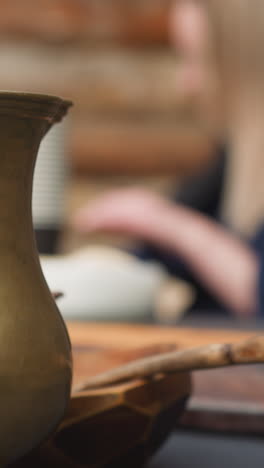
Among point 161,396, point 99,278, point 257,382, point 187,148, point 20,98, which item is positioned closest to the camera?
point 20,98

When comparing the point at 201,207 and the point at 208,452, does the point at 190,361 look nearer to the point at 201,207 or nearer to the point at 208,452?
the point at 208,452

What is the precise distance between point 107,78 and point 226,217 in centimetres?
144

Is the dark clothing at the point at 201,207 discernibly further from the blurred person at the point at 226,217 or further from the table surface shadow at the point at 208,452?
the table surface shadow at the point at 208,452

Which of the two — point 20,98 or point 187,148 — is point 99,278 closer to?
point 20,98

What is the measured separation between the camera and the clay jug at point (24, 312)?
0.34m

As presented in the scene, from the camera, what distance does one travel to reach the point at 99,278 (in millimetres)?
1055

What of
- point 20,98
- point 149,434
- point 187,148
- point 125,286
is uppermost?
point 20,98

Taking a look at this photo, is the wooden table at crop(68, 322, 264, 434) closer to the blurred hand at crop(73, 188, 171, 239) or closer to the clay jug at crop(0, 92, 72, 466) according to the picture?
the clay jug at crop(0, 92, 72, 466)

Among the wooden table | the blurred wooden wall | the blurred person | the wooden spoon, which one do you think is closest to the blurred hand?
the blurred person

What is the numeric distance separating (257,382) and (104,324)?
1.49ft

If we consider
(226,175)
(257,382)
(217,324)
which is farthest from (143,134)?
(257,382)

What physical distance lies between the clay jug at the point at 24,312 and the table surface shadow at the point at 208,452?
0.46ft

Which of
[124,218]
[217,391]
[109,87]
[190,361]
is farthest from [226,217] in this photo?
[190,361]

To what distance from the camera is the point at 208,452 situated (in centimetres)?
51
